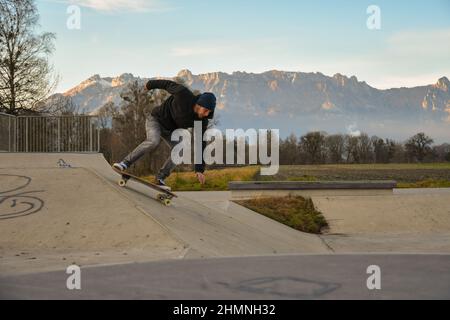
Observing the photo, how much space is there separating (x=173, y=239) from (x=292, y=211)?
9.39 m

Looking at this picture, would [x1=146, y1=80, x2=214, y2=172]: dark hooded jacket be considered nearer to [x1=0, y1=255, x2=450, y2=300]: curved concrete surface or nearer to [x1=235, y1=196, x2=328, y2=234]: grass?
[x1=0, y1=255, x2=450, y2=300]: curved concrete surface

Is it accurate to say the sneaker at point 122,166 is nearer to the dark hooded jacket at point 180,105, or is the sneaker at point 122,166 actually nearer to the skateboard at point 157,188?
the skateboard at point 157,188

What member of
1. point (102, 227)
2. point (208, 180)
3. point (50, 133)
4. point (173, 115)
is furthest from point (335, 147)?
point (102, 227)

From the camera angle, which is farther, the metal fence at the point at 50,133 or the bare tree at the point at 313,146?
the bare tree at the point at 313,146

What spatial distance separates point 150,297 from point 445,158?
85.0 m

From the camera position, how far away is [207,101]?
10.9 meters

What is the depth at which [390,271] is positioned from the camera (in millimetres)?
5762

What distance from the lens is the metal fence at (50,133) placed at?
71.0 ft

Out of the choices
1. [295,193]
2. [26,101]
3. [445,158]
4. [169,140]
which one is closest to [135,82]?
[26,101]

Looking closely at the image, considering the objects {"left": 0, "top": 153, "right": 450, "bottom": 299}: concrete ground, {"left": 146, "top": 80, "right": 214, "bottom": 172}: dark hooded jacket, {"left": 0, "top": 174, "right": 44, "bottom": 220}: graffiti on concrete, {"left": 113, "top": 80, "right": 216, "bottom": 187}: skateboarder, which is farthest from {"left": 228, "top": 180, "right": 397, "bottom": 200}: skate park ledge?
{"left": 146, "top": 80, "right": 214, "bottom": 172}: dark hooded jacket

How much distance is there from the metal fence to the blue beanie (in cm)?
1112

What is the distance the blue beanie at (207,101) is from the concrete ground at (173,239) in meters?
2.17

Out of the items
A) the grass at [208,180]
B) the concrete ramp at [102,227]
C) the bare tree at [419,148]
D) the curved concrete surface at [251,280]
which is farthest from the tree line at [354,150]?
the curved concrete surface at [251,280]
